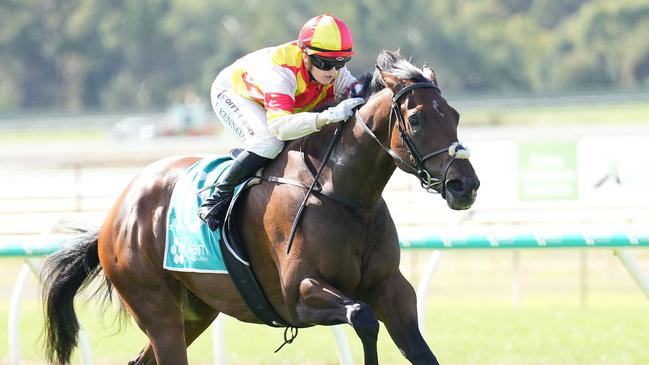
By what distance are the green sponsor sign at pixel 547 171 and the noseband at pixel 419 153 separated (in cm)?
673

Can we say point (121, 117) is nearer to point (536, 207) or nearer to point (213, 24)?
point (213, 24)

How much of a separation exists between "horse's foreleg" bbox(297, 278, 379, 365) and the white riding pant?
0.68 meters

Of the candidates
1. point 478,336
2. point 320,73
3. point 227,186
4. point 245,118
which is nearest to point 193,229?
point 227,186

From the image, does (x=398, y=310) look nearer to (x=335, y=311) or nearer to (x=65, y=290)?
(x=335, y=311)

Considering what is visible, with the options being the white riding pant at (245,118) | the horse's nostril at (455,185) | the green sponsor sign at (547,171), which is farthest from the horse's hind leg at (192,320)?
the green sponsor sign at (547,171)

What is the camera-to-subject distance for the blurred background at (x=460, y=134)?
8.61 m

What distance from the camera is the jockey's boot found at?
503cm

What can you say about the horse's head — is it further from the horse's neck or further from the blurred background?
the blurred background

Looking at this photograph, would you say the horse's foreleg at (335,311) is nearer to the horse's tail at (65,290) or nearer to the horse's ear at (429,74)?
the horse's ear at (429,74)

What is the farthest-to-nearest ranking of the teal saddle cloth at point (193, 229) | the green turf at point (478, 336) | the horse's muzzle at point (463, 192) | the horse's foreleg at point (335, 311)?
1. the green turf at point (478, 336)
2. the teal saddle cloth at point (193, 229)
3. the horse's foreleg at point (335, 311)
4. the horse's muzzle at point (463, 192)

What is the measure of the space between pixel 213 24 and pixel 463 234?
5889 centimetres

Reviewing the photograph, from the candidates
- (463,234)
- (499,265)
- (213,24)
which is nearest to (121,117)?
(213,24)

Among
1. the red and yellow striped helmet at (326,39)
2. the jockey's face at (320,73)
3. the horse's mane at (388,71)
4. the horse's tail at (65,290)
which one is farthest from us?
the horse's tail at (65,290)

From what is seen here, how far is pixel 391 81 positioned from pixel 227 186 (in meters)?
0.94
